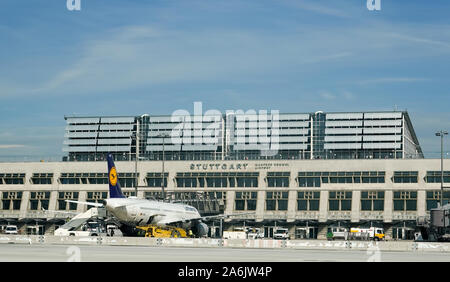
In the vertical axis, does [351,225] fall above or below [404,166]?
below

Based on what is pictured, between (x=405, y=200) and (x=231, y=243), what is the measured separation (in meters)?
61.5

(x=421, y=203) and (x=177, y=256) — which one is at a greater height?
(x=177, y=256)

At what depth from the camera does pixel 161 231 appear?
279 ft

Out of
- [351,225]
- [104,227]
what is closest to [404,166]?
[351,225]

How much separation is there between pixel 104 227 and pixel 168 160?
20312 millimetres

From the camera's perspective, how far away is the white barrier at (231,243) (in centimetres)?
6500

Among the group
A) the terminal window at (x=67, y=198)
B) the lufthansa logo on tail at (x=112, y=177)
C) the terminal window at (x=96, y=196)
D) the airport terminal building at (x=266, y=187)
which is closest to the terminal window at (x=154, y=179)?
the airport terminal building at (x=266, y=187)

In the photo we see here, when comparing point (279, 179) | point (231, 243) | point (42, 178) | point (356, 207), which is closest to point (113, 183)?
point (231, 243)

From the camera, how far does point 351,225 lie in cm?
12375

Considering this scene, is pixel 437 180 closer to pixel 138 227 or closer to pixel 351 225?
pixel 351 225

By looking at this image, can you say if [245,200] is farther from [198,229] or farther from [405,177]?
[198,229]

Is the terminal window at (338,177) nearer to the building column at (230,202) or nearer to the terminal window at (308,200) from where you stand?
the terminal window at (308,200)

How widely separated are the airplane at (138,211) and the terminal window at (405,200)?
42.8m

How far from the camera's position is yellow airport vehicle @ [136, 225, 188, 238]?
277 feet
